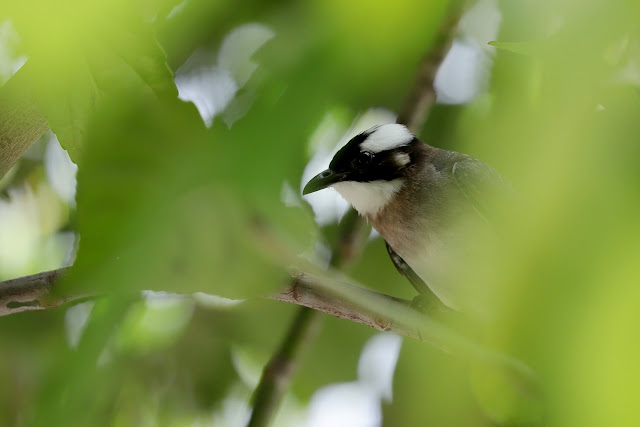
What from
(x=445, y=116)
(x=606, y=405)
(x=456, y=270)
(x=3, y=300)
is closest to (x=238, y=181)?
(x=606, y=405)

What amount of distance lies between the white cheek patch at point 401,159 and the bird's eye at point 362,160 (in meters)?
0.11

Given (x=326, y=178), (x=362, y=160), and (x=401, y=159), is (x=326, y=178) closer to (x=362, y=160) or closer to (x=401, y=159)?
(x=362, y=160)

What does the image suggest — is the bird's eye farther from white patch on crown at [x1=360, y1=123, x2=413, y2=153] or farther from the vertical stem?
the vertical stem

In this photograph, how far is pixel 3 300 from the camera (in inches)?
47.5

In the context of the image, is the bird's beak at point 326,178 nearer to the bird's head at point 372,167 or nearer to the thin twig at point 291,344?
the bird's head at point 372,167

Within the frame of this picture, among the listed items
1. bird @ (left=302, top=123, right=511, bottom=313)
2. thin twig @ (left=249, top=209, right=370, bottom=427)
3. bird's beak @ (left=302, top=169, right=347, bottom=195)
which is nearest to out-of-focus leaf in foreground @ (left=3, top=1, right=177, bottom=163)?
thin twig @ (left=249, top=209, right=370, bottom=427)

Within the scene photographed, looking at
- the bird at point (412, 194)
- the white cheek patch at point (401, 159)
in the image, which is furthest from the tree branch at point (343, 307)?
the white cheek patch at point (401, 159)

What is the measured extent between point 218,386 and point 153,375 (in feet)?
0.90

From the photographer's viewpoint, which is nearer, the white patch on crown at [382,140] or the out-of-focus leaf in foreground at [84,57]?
the out-of-focus leaf in foreground at [84,57]

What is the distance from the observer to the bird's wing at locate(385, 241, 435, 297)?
105 inches

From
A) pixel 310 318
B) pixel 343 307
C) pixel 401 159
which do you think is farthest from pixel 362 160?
pixel 343 307

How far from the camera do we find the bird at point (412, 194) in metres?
2.39

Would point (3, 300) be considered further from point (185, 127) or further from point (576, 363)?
point (576, 363)

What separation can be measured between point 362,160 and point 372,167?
58 mm
